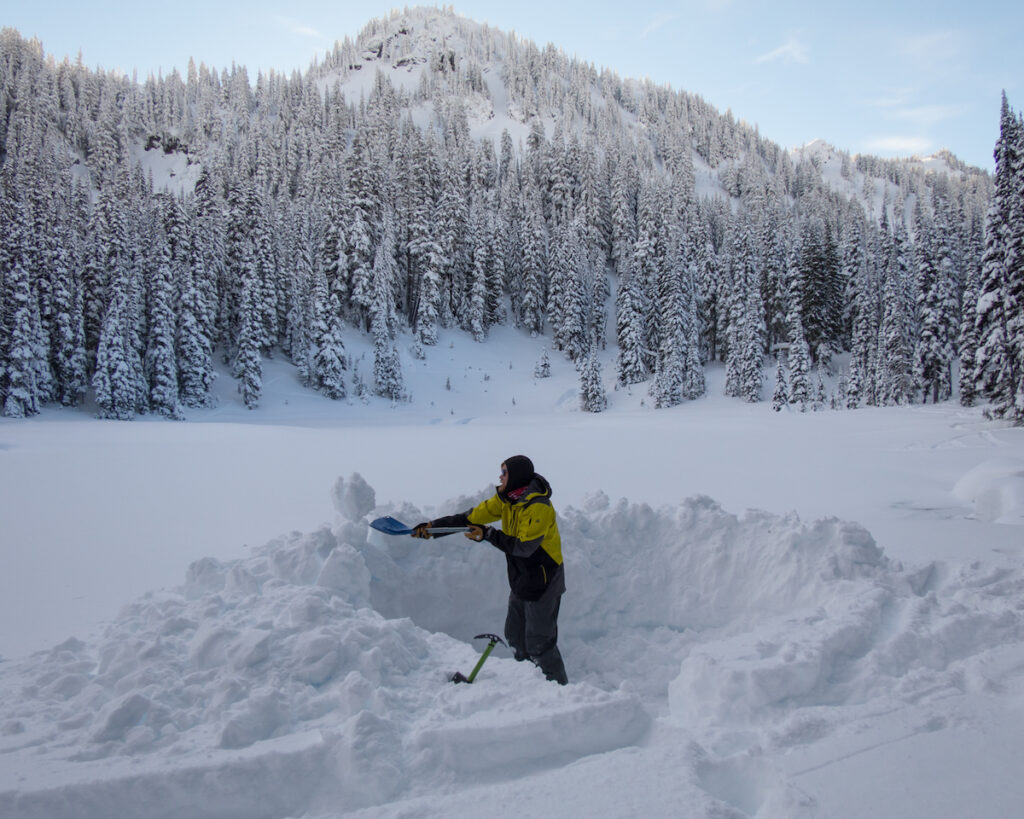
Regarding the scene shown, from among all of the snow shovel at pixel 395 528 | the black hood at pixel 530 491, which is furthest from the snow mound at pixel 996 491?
the snow shovel at pixel 395 528

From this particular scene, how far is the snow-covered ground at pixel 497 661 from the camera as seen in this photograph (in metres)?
2.75

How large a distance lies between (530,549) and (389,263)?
43630mm

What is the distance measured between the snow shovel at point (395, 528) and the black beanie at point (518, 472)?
78cm

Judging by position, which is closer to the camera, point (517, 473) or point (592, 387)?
point (517, 473)

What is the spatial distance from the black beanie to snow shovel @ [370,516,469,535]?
2.57ft

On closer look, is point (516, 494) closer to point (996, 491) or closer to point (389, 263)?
point (996, 491)

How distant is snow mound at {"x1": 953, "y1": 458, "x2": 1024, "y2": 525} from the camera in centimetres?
813

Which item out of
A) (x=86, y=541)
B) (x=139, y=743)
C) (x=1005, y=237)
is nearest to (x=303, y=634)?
(x=139, y=743)

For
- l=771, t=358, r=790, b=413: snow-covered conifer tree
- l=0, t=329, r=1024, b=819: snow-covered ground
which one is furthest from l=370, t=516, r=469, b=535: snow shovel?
l=771, t=358, r=790, b=413: snow-covered conifer tree

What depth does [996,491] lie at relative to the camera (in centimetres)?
858

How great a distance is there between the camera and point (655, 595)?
6445mm

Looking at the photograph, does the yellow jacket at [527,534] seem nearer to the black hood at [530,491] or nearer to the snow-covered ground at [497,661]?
the black hood at [530,491]

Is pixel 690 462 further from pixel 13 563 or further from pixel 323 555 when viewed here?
pixel 13 563

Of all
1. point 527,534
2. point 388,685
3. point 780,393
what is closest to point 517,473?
point 527,534
